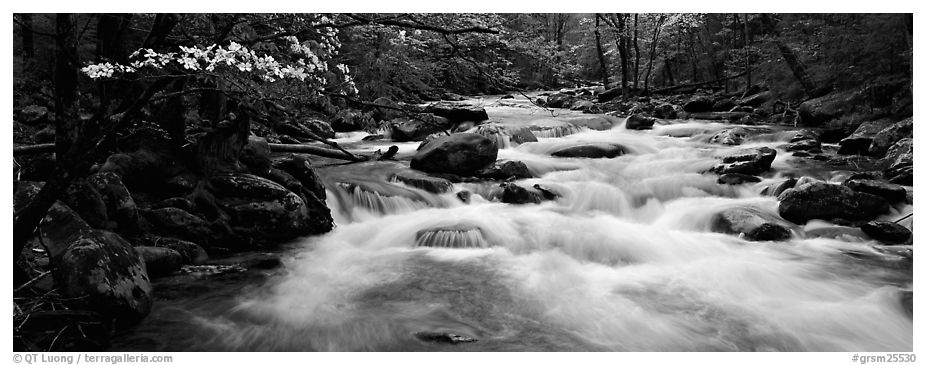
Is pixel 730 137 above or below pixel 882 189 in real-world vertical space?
above

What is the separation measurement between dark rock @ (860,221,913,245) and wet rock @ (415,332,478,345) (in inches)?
223

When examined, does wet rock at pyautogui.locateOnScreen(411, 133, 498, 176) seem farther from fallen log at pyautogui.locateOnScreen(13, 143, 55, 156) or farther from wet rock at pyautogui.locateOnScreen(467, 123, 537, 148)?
fallen log at pyautogui.locateOnScreen(13, 143, 55, 156)

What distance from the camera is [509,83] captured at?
4.60 meters

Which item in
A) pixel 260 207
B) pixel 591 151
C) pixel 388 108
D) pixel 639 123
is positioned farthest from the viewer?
pixel 639 123

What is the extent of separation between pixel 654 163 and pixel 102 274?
1008 centimetres

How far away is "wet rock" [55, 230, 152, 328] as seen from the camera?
3.81 meters

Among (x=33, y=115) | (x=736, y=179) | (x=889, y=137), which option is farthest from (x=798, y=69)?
(x=33, y=115)

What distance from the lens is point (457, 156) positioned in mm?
10211

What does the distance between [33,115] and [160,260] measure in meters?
9.51

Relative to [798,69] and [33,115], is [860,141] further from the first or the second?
[33,115]

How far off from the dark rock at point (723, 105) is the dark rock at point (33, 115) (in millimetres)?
19648

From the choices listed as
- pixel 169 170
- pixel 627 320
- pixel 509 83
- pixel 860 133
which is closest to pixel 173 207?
pixel 169 170

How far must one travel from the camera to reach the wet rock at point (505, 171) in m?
10.2

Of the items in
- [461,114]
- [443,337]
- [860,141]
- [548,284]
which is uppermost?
[461,114]
